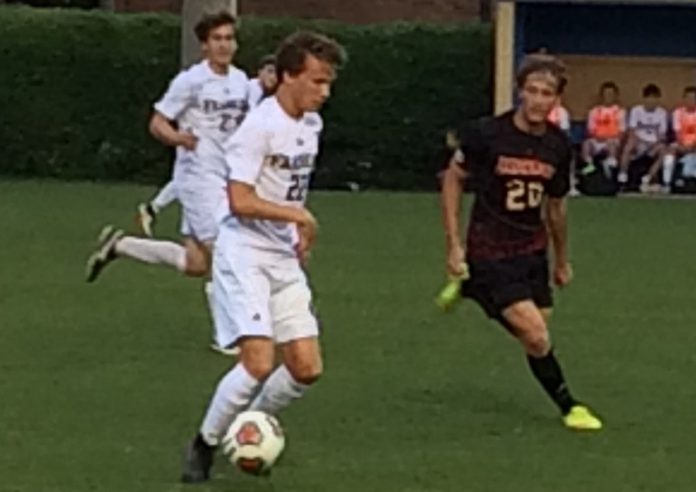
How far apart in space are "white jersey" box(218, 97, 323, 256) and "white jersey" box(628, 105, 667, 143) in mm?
19812

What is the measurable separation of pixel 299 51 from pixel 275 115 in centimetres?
30

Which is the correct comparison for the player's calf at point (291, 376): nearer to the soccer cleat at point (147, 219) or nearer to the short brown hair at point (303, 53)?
the short brown hair at point (303, 53)

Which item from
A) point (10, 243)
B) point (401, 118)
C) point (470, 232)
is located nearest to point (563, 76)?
point (470, 232)

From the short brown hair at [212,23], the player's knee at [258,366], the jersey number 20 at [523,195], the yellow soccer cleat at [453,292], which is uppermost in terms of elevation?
the short brown hair at [212,23]

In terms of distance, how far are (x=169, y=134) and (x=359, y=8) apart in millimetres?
21367

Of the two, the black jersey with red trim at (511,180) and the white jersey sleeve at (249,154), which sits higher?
the white jersey sleeve at (249,154)

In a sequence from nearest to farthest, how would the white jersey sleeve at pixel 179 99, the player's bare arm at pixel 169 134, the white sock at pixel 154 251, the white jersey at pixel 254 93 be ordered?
the player's bare arm at pixel 169 134 → the white jersey at pixel 254 93 → the white jersey sleeve at pixel 179 99 → the white sock at pixel 154 251

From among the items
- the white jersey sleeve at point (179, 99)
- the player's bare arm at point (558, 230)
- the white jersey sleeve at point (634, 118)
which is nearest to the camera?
the player's bare arm at point (558, 230)

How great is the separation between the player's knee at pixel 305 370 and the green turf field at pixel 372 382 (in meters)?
0.41

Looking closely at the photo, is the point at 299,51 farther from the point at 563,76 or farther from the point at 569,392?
the point at 569,392

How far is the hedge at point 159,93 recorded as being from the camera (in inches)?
1132

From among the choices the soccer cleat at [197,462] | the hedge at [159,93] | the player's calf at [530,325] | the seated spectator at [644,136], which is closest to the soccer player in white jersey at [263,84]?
the player's calf at [530,325]

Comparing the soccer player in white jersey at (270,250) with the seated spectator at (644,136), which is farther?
the seated spectator at (644,136)

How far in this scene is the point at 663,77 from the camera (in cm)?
2953
